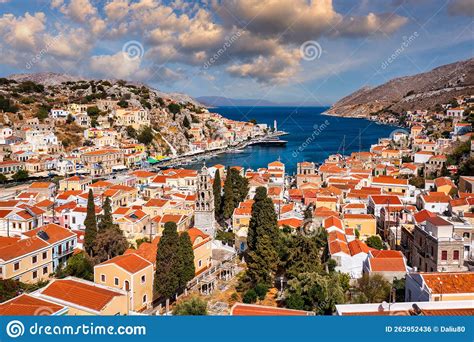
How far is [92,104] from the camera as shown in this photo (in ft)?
183

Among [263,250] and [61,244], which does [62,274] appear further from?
[263,250]

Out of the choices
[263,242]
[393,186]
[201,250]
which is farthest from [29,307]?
[393,186]

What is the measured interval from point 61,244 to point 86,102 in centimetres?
4519

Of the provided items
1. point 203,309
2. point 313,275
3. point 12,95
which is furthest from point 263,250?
point 12,95

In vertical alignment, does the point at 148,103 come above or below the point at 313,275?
above

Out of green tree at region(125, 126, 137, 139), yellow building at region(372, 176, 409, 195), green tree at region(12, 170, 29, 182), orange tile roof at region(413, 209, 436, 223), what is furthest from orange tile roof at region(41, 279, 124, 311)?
green tree at region(125, 126, 137, 139)

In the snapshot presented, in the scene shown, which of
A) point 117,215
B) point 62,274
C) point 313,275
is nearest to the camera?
point 313,275

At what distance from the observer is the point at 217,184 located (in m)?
20.5

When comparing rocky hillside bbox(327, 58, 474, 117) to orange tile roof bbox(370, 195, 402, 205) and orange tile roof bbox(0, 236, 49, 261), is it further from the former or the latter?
orange tile roof bbox(0, 236, 49, 261)

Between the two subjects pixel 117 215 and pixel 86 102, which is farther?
pixel 86 102

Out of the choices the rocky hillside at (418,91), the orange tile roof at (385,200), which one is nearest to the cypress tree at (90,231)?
the orange tile roof at (385,200)

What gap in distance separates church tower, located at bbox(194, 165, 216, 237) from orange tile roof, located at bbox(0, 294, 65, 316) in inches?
335

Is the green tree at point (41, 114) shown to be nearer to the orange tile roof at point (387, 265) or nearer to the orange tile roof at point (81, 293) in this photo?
the orange tile roof at point (81, 293)

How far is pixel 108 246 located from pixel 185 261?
3.60 metres
